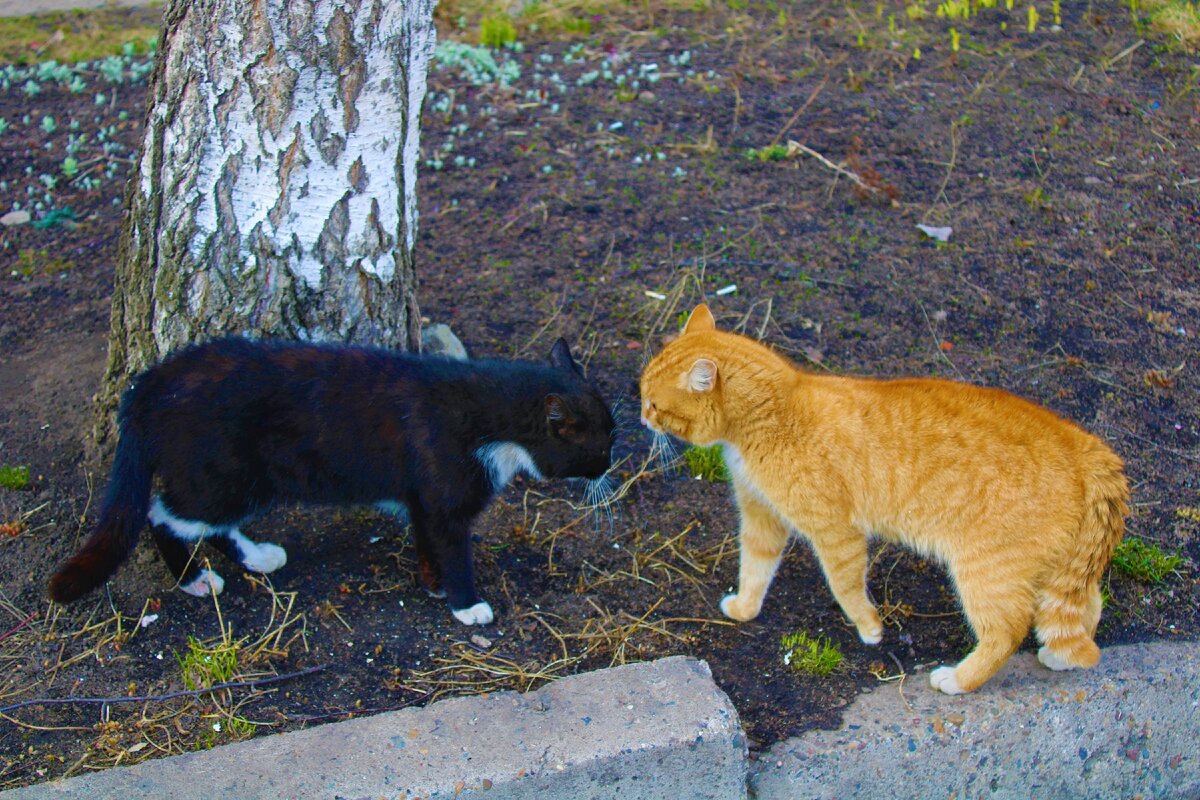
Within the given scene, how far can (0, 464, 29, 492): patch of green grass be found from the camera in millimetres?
3812

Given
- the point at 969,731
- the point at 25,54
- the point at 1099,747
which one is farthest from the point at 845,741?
the point at 25,54

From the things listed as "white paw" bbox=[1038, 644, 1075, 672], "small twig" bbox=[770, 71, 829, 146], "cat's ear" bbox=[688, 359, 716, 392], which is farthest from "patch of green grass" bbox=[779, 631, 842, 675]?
"small twig" bbox=[770, 71, 829, 146]

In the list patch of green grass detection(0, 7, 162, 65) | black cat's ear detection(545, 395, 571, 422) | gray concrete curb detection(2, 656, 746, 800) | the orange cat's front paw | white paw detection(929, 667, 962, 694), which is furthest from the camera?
patch of green grass detection(0, 7, 162, 65)

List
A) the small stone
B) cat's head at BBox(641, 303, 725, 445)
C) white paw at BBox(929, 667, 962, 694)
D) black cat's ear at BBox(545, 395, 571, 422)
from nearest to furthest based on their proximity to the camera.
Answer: white paw at BBox(929, 667, 962, 694) → cat's head at BBox(641, 303, 725, 445) → black cat's ear at BBox(545, 395, 571, 422) → the small stone

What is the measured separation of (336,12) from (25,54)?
14.5 feet

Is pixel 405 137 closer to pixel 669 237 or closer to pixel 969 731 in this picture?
pixel 669 237

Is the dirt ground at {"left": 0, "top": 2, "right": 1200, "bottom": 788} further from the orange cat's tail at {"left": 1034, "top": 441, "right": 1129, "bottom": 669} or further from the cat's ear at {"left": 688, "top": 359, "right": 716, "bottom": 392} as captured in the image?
the cat's ear at {"left": 688, "top": 359, "right": 716, "bottom": 392}

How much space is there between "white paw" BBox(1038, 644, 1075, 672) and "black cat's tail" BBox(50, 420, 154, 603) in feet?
9.03

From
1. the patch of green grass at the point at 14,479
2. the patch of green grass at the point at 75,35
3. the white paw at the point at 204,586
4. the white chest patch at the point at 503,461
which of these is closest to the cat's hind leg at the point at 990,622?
the white chest patch at the point at 503,461

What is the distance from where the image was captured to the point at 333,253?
373 cm

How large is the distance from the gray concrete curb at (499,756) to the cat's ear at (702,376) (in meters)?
0.85

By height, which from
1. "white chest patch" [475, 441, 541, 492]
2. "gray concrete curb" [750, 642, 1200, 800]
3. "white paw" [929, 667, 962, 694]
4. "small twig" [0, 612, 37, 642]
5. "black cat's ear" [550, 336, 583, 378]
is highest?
"black cat's ear" [550, 336, 583, 378]

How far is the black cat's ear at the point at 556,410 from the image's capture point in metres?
3.44

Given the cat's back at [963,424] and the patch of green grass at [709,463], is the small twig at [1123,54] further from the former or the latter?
the cat's back at [963,424]
